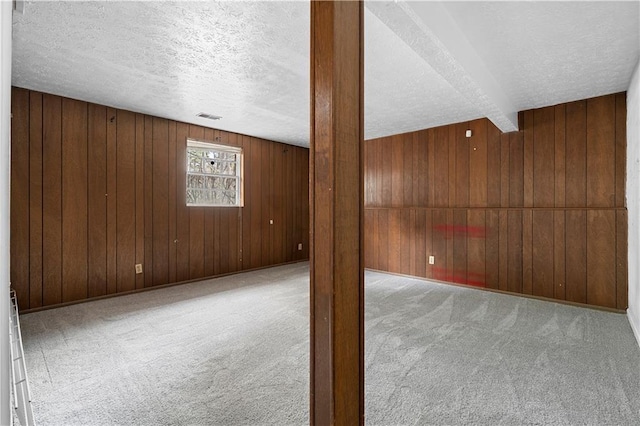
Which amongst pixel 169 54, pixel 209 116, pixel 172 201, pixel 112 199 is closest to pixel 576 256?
pixel 169 54

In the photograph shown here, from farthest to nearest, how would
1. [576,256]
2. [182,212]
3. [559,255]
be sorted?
[182,212], [559,255], [576,256]

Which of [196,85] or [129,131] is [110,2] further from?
[129,131]

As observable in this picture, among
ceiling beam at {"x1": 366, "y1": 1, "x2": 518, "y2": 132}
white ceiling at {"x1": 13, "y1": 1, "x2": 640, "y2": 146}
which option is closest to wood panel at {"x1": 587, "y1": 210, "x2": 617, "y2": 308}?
white ceiling at {"x1": 13, "y1": 1, "x2": 640, "y2": 146}

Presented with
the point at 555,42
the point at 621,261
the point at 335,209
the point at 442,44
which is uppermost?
the point at 555,42

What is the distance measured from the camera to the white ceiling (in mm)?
1935

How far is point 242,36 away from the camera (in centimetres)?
224

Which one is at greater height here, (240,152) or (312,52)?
(240,152)

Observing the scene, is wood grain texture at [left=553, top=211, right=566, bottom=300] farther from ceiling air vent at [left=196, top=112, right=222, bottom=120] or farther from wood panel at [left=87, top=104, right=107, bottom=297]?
wood panel at [left=87, top=104, right=107, bottom=297]

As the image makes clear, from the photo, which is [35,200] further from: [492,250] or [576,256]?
[576,256]

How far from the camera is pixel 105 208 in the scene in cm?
380

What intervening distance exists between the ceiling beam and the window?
362cm

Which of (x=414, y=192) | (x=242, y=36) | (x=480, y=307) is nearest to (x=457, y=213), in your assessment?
(x=414, y=192)

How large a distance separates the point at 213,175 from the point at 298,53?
2.98 meters

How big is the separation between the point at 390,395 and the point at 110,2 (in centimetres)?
281
